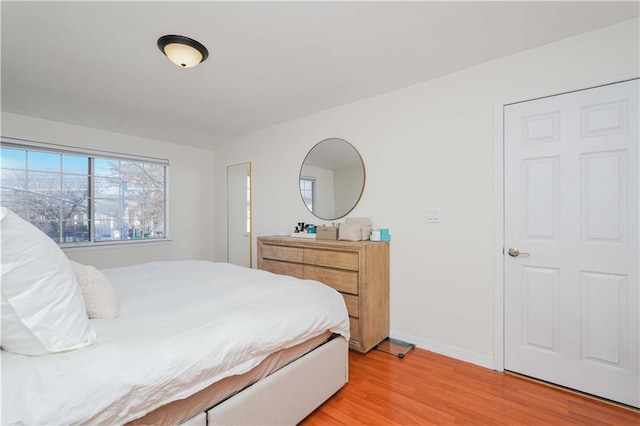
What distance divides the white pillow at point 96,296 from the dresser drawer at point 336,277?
1.68 meters

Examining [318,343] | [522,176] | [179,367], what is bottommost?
[318,343]

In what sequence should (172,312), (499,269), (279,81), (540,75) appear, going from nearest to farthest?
1. (172,312)
2. (540,75)
3. (499,269)
4. (279,81)

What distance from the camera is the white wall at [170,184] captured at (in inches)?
136

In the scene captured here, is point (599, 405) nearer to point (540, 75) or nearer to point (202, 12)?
point (540, 75)

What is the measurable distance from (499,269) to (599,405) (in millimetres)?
978

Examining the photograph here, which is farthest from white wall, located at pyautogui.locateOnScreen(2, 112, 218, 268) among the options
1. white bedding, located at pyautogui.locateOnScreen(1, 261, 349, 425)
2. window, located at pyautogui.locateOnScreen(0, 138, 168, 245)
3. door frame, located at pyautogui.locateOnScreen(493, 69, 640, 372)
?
door frame, located at pyautogui.locateOnScreen(493, 69, 640, 372)

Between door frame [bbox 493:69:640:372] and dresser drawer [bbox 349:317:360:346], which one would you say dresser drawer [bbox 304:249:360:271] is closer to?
dresser drawer [bbox 349:317:360:346]

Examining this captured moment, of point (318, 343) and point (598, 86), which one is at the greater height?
point (598, 86)

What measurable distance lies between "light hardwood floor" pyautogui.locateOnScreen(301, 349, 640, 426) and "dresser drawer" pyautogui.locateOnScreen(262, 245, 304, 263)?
3.71 feet

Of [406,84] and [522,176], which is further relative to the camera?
[406,84]

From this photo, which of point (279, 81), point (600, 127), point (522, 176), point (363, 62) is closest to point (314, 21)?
point (363, 62)

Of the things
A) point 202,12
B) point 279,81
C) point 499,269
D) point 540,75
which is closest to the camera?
point 202,12

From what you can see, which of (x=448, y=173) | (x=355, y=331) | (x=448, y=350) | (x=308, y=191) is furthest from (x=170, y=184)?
(x=448, y=350)

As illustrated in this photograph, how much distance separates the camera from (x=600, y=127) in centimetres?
194
